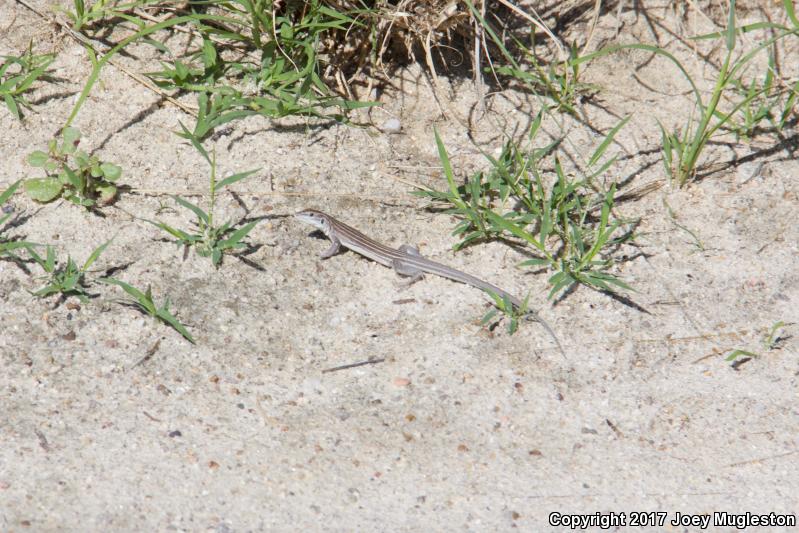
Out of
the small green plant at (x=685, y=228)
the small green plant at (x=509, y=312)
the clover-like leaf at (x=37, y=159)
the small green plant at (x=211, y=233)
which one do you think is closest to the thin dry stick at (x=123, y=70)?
the small green plant at (x=211, y=233)

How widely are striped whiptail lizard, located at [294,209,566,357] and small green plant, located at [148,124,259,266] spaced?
383 mm

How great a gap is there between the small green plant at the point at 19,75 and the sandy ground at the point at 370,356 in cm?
11

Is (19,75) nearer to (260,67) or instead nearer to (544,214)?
(260,67)

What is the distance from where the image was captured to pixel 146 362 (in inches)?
150

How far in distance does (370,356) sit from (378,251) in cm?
75

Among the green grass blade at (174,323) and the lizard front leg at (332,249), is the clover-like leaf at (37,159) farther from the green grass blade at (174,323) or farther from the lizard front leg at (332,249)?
the lizard front leg at (332,249)

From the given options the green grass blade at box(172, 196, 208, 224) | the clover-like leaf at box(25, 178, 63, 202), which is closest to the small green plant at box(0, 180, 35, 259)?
the clover-like leaf at box(25, 178, 63, 202)

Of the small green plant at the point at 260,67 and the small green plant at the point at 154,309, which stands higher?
the small green plant at the point at 260,67

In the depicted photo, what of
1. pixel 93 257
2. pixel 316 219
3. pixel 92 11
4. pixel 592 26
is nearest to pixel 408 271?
pixel 316 219

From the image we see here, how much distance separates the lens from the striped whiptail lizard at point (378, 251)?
4473 millimetres

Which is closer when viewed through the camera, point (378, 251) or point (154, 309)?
point (154, 309)

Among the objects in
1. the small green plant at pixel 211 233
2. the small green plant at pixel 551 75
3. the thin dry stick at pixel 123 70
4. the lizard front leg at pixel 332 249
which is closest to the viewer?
the small green plant at pixel 211 233

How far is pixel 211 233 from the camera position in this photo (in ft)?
14.4

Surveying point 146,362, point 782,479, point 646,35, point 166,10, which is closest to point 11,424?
point 146,362
